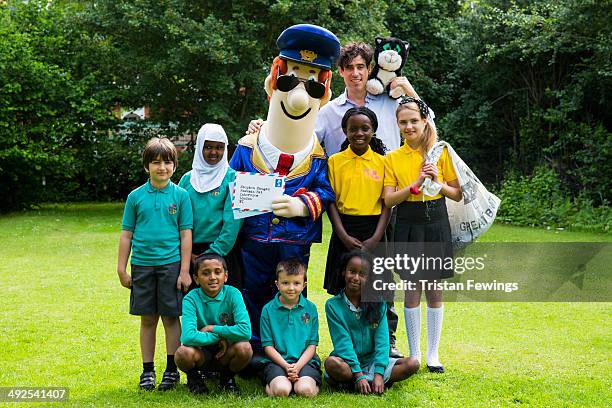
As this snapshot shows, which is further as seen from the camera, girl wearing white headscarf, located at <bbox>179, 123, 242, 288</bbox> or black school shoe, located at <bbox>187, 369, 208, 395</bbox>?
girl wearing white headscarf, located at <bbox>179, 123, 242, 288</bbox>

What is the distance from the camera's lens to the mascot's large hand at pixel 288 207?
3967 millimetres

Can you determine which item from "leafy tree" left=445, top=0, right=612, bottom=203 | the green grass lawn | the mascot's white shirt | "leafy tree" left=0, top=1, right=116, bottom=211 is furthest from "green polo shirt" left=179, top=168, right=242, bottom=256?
"leafy tree" left=0, top=1, right=116, bottom=211

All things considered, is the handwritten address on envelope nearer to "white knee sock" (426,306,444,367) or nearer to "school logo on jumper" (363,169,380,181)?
"school logo on jumper" (363,169,380,181)

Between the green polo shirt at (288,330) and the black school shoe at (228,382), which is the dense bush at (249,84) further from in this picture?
the black school shoe at (228,382)

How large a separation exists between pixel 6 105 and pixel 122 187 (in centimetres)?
534

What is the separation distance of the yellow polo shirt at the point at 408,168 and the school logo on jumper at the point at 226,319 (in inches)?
47.3

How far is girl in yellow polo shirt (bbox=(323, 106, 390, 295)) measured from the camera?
4.06 meters

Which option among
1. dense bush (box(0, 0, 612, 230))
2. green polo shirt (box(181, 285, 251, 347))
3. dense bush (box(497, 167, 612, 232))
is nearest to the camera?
green polo shirt (box(181, 285, 251, 347))

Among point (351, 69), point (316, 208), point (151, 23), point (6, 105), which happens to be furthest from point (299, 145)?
point (6, 105)

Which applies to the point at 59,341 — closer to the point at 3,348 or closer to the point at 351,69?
the point at 3,348

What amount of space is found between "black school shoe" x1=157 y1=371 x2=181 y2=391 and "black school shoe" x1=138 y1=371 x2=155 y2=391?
5cm

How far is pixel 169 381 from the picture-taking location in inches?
157

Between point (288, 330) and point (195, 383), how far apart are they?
60cm

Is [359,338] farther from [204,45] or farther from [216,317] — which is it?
[204,45]
